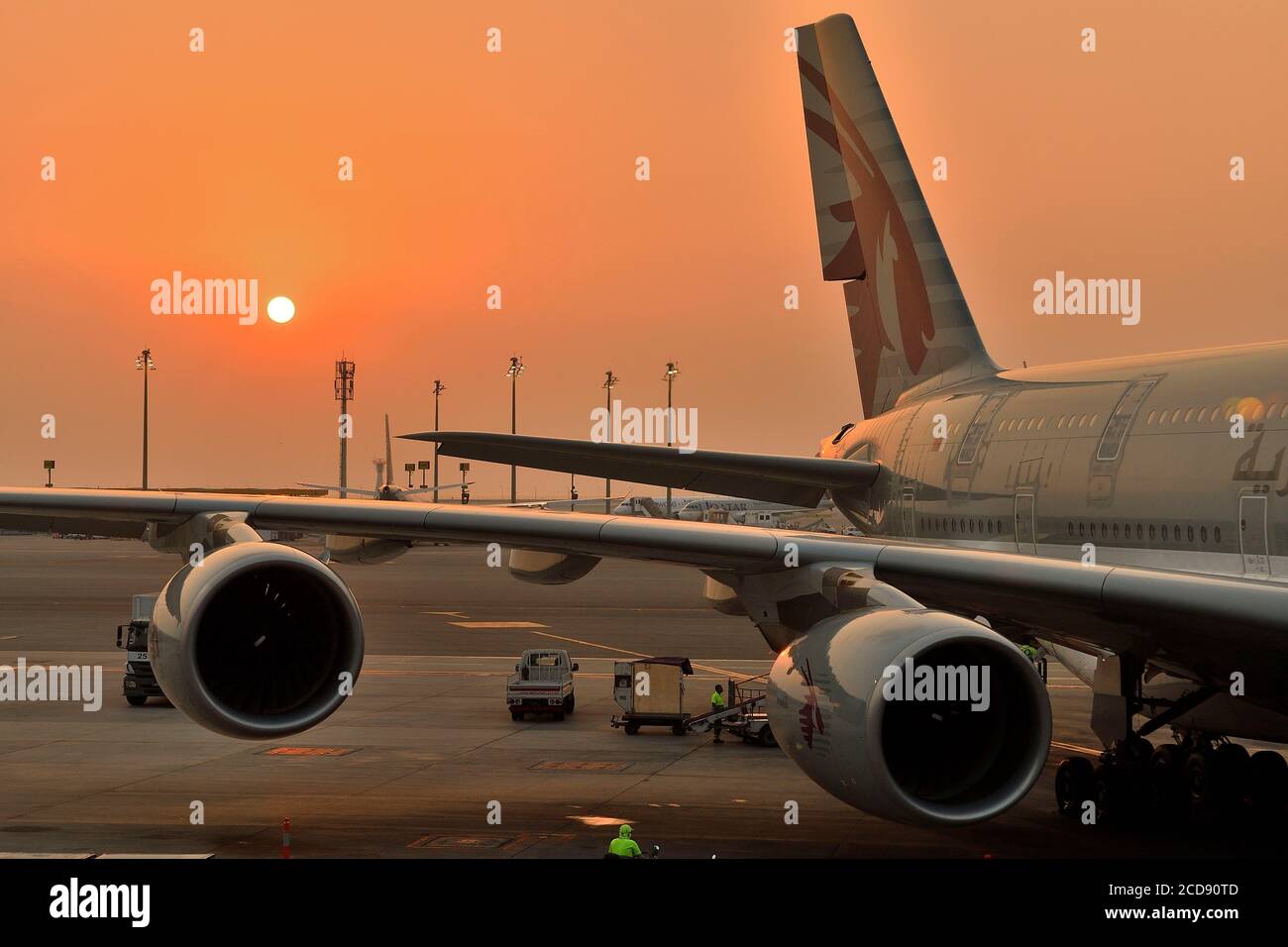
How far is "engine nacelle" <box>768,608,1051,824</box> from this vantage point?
11312 mm

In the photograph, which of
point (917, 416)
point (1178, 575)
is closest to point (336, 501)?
point (1178, 575)

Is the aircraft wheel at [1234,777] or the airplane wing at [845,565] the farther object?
the aircraft wheel at [1234,777]

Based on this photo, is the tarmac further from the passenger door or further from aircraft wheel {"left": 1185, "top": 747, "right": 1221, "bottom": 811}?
the passenger door

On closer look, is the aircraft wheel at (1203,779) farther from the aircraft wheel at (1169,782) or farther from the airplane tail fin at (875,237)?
the airplane tail fin at (875,237)

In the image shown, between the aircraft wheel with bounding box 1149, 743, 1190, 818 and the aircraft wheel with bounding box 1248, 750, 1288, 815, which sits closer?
the aircraft wheel with bounding box 1149, 743, 1190, 818

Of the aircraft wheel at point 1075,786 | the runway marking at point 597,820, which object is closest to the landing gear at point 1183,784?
the aircraft wheel at point 1075,786

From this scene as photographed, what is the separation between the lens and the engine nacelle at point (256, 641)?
536 inches

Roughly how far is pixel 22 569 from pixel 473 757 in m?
73.6

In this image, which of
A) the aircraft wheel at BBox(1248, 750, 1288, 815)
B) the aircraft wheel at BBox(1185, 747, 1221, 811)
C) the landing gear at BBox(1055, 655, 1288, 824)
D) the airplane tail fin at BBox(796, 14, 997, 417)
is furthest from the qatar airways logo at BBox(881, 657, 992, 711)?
the airplane tail fin at BBox(796, 14, 997, 417)

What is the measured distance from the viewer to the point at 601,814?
60.5 ft

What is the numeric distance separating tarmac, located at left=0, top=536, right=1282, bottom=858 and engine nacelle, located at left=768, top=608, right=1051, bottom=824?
0.56 meters

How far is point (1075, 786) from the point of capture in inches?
713

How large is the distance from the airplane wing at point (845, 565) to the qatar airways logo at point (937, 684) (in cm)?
131

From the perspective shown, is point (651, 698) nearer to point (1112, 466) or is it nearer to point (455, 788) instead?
point (455, 788)
